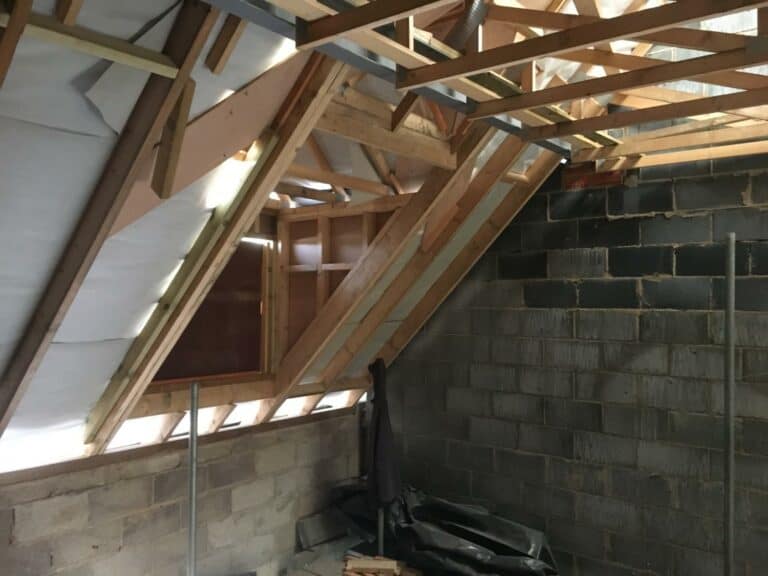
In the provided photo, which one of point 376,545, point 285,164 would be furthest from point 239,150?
point 376,545

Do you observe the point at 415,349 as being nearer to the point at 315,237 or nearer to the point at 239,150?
the point at 315,237

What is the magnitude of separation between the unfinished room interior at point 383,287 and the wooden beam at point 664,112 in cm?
1

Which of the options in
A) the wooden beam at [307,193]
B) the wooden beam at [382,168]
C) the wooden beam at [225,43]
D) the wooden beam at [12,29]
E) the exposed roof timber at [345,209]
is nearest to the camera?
the wooden beam at [12,29]

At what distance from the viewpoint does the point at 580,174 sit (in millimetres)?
3969

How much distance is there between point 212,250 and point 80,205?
2.15ft

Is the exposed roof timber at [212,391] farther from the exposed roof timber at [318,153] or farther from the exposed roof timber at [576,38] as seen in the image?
the exposed roof timber at [576,38]

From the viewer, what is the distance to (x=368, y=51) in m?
2.09

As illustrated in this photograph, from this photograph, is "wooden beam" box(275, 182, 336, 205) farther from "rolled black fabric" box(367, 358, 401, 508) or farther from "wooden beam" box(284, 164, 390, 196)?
"rolled black fabric" box(367, 358, 401, 508)

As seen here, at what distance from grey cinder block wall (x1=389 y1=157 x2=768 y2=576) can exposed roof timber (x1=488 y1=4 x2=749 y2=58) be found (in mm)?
1656

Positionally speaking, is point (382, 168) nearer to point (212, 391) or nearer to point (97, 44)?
point (212, 391)

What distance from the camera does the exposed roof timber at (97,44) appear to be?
1.44 meters

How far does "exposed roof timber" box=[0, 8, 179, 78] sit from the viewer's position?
144cm

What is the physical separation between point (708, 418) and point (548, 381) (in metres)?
0.96

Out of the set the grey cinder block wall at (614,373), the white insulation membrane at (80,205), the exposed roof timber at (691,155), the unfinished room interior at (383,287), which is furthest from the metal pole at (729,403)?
the white insulation membrane at (80,205)
